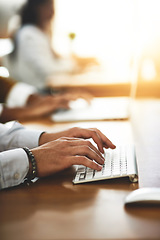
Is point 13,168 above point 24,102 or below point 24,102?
above

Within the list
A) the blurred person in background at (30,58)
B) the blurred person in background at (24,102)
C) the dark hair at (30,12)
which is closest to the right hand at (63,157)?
the blurred person in background at (24,102)

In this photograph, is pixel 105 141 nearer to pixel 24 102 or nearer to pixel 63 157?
pixel 63 157

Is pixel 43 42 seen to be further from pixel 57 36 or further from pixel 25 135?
pixel 25 135

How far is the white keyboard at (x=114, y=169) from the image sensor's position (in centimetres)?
74

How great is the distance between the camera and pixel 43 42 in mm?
2719

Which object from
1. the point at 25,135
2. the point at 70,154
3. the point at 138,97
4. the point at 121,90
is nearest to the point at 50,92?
the point at 121,90

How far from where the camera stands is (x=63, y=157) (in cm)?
79

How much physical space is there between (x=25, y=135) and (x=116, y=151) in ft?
0.99

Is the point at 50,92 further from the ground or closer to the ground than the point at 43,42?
closer to the ground

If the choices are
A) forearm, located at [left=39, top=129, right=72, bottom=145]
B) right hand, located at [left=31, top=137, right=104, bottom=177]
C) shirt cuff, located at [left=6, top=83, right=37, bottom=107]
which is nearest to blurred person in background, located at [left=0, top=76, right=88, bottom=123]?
shirt cuff, located at [left=6, top=83, right=37, bottom=107]

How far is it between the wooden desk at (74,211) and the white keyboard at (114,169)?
0.05ft

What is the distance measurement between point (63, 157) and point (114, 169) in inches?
5.1

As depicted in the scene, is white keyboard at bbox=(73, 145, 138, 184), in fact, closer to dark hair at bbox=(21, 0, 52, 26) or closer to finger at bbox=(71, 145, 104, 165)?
finger at bbox=(71, 145, 104, 165)

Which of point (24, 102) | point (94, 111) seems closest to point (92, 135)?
point (94, 111)
